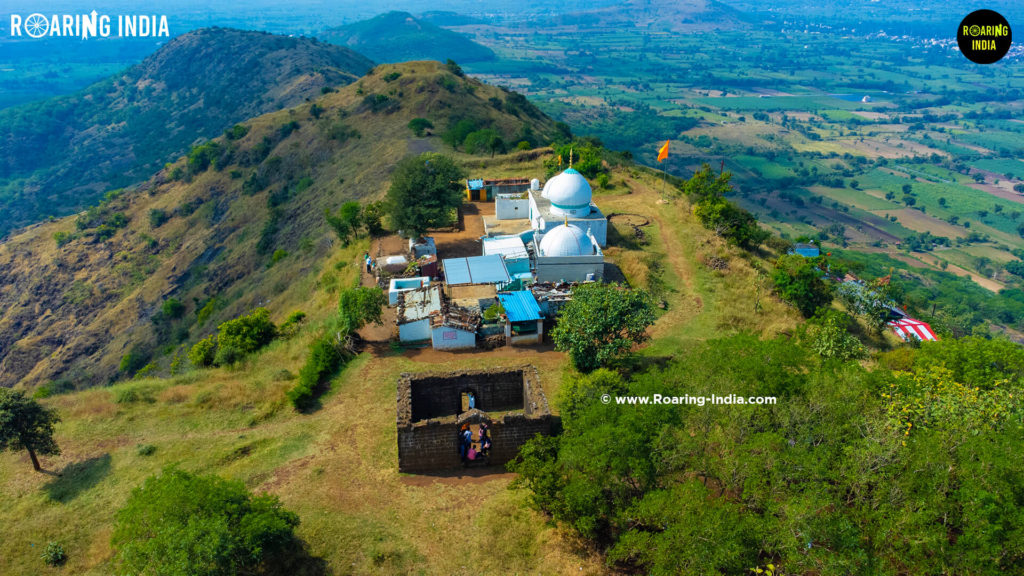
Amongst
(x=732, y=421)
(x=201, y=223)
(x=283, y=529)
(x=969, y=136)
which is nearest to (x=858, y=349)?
(x=732, y=421)

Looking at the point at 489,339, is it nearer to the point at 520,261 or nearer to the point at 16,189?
the point at 520,261

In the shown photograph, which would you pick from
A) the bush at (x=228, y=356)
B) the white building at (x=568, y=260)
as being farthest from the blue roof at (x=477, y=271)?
the bush at (x=228, y=356)

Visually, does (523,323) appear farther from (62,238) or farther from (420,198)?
(62,238)

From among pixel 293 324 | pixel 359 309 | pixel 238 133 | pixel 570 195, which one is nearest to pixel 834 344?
pixel 570 195

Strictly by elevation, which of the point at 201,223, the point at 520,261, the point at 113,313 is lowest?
the point at 113,313

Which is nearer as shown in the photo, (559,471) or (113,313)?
(559,471)
